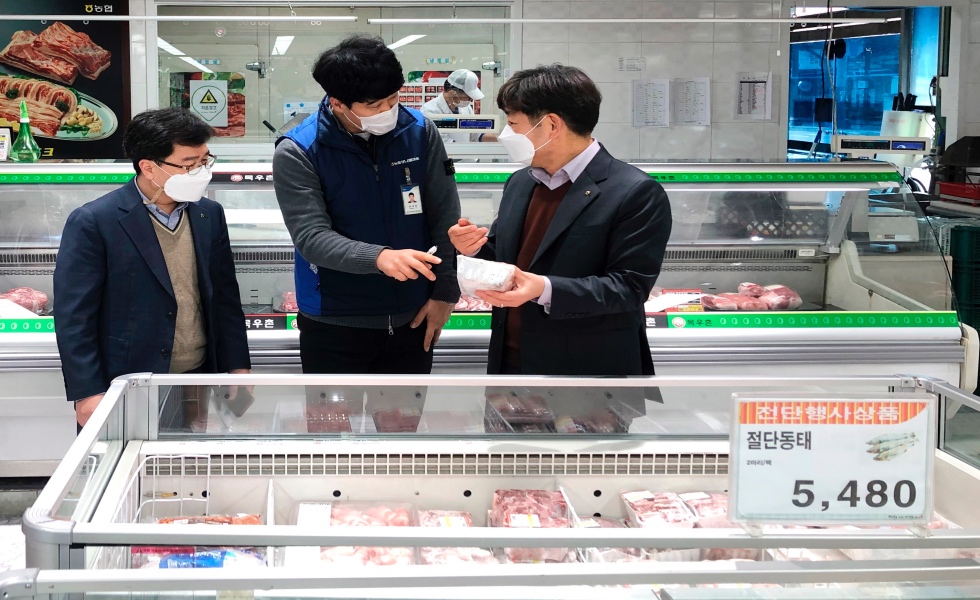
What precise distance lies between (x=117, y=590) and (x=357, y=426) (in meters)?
0.90

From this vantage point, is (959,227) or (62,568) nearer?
(62,568)

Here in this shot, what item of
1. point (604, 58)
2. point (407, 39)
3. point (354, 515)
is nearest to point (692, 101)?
point (604, 58)

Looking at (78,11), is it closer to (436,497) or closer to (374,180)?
(374,180)

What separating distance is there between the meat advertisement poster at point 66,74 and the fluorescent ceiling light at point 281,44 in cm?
110

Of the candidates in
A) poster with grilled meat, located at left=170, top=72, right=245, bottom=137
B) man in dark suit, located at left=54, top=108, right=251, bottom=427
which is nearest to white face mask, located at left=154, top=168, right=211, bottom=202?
man in dark suit, located at left=54, top=108, right=251, bottom=427

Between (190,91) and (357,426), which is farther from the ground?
(190,91)

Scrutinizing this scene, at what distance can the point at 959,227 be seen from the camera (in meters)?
5.99

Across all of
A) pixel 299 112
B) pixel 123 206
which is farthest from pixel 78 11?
pixel 123 206

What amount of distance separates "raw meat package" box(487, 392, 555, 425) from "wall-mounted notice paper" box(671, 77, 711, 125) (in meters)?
5.84

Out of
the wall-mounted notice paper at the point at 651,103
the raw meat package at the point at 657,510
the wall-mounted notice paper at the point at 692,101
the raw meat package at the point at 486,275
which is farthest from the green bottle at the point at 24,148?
the wall-mounted notice paper at the point at 692,101

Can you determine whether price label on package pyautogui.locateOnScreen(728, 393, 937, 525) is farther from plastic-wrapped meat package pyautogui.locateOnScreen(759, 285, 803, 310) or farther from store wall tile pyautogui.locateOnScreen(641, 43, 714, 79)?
store wall tile pyautogui.locateOnScreen(641, 43, 714, 79)

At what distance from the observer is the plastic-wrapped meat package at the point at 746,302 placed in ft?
14.3

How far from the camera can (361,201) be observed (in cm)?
295

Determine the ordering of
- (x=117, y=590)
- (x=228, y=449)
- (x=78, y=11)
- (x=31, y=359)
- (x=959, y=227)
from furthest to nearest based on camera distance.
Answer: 1. (x=78, y=11)
2. (x=959, y=227)
3. (x=31, y=359)
4. (x=228, y=449)
5. (x=117, y=590)
